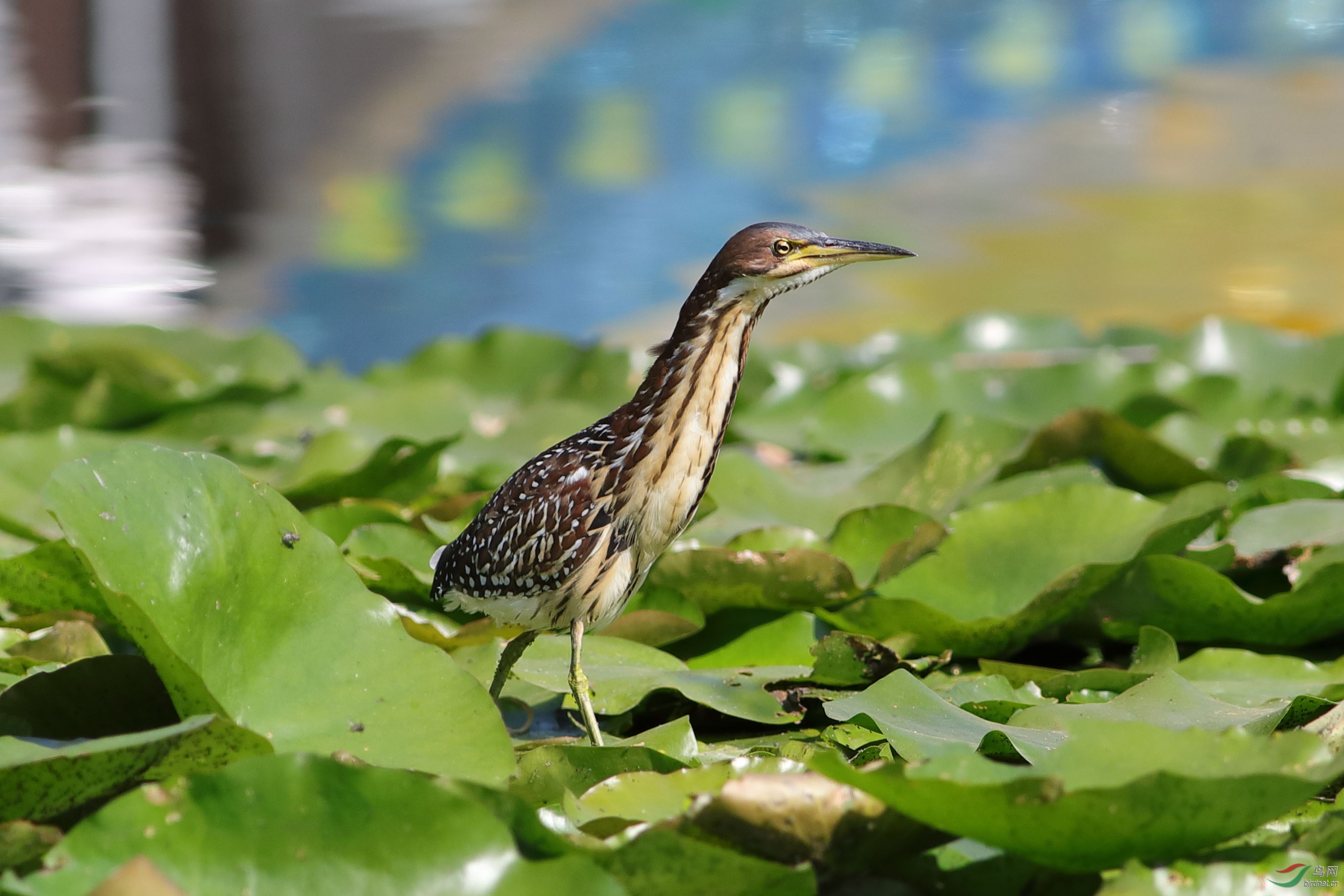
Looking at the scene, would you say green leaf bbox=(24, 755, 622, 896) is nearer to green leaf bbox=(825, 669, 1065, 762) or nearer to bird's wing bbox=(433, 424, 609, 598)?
green leaf bbox=(825, 669, 1065, 762)

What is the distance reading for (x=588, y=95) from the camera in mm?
8914

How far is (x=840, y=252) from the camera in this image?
8.82ft

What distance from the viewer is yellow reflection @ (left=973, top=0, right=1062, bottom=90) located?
8.60 m

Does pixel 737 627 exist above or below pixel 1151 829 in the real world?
below

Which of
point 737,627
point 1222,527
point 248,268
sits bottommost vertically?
point 248,268

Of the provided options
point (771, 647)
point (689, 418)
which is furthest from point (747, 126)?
point (689, 418)

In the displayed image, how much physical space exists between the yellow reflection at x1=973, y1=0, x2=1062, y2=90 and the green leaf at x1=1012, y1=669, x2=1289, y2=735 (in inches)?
266

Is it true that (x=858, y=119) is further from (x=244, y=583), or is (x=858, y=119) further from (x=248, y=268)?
(x=244, y=583)

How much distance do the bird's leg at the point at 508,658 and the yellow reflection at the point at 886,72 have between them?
21.8ft

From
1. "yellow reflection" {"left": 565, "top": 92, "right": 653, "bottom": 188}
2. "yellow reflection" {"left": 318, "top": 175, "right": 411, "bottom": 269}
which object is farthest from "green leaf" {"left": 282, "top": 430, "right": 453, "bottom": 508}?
"yellow reflection" {"left": 565, "top": 92, "right": 653, "bottom": 188}

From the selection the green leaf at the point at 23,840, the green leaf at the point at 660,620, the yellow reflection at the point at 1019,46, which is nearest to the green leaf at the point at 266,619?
the green leaf at the point at 23,840

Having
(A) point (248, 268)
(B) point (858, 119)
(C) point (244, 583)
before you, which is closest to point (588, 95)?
(B) point (858, 119)

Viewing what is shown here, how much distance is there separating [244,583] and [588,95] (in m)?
7.12

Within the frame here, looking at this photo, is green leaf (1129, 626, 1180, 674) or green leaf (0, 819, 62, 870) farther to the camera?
green leaf (1129, 626, 1180, 674)
